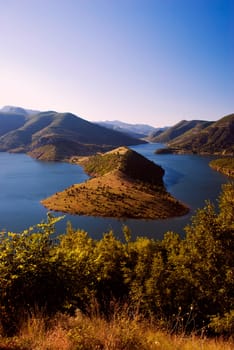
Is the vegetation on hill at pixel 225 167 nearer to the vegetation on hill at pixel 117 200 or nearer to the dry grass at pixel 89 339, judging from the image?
the vegetation on hill at pixel 117 200

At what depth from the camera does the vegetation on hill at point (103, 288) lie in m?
8.43

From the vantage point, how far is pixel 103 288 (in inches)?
983

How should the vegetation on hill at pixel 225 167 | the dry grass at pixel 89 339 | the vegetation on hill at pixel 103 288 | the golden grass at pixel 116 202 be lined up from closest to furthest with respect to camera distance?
the dry grass at pixel 89 339
the vegetation on hill at pixel 103 288
the golden grass at pixel 116 202
the vegetation on hill at pixel 225 167

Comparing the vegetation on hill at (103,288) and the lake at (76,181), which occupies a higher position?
the vegetation on hill at (103,288)

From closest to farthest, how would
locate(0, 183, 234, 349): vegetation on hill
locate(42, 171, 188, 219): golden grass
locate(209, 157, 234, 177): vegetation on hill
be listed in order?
1. locate(0, 183, 234, 349): vegetation on hill
2. locate(42, 171, 188, 219): golden grass
3. locate(209, 157, 234, 177): vegetation on hill

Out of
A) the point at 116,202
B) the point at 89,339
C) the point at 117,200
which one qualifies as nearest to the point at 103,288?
the point at 89,339

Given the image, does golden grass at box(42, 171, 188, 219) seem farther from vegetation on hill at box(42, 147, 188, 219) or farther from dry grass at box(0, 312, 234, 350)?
dry grass at box(0, 312, 234, 350)

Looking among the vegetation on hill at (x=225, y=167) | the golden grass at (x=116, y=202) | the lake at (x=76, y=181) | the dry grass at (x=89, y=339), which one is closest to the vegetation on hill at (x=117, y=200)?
the golden grass at (x=116, y=202)

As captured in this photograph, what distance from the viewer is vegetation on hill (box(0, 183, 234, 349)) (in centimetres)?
843

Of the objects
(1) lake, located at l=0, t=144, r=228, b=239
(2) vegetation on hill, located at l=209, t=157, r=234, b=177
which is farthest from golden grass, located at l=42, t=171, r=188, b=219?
(2) vegetation on hill, located at l=209, t=157, r=234, b=177

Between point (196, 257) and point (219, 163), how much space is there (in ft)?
539

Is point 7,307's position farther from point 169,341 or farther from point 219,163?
point 219,163

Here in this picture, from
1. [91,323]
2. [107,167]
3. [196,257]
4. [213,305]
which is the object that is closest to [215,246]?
[196,257]

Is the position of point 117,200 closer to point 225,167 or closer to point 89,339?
point 89,339
